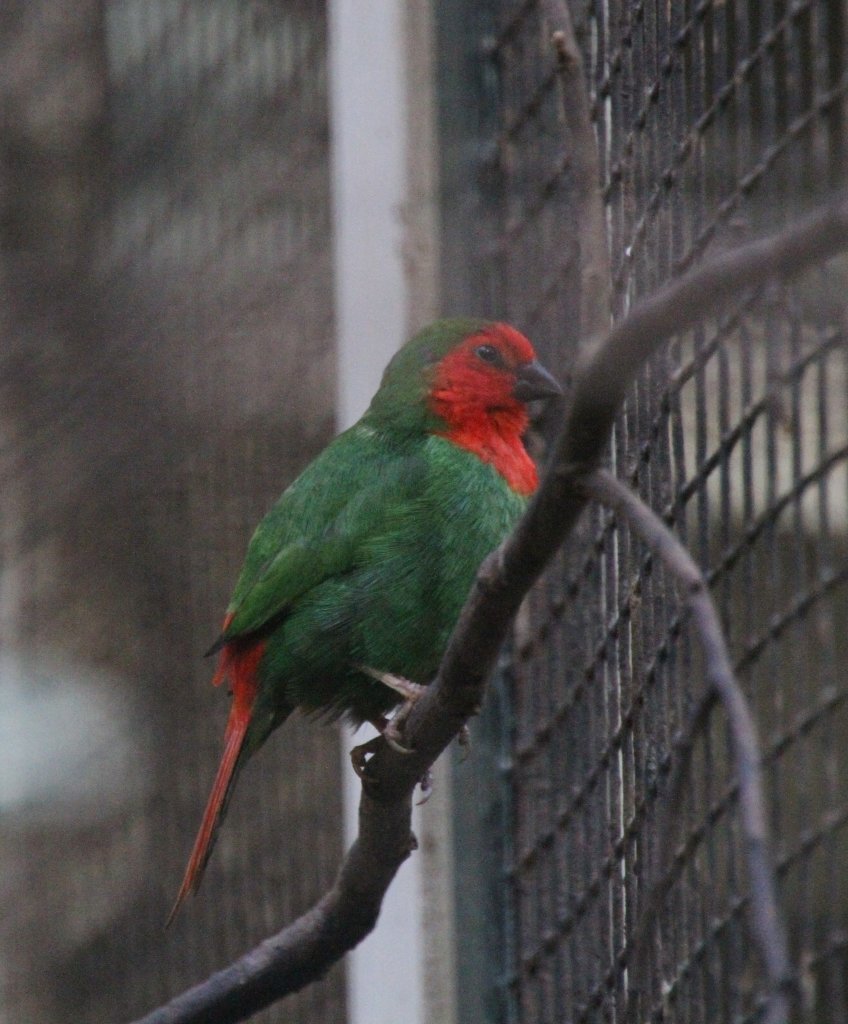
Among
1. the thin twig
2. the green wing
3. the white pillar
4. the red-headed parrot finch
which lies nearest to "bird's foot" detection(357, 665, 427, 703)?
the red-headed parrot finch

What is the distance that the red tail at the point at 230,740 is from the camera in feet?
7.23

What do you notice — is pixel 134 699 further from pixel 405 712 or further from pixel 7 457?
pixel 405 712

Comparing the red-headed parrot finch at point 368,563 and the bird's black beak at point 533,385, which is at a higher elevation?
the bird's black beak at point 533,385

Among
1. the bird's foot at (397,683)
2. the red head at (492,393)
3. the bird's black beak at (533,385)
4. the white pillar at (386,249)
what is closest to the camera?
the bird's foot at (397,683)

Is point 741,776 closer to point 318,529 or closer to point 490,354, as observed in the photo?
point 318,529

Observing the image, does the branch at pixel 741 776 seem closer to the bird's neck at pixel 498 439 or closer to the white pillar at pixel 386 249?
the bird's neck at pixel 498 439

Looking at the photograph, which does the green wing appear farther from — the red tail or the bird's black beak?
the bird's black beak

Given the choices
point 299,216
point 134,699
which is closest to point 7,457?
point 134,699

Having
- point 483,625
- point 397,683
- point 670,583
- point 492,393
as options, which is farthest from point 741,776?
point 492,393

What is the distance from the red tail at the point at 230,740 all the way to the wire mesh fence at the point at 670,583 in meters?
0.49

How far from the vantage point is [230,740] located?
234cm

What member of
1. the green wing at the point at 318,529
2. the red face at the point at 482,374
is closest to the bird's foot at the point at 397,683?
the green wing at the point at 318,529

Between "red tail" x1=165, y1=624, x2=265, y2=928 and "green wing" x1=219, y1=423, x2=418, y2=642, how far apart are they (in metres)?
0.05

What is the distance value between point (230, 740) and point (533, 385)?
2.24 feet
